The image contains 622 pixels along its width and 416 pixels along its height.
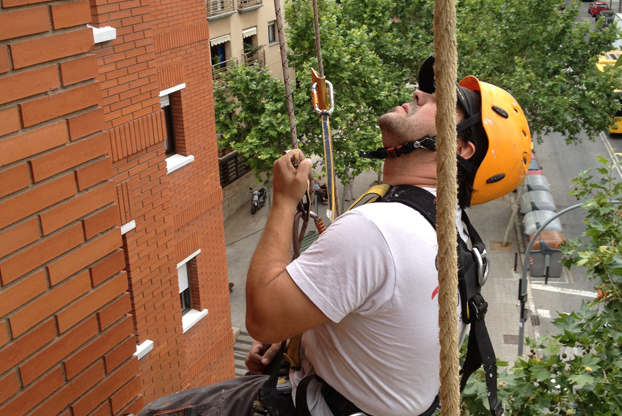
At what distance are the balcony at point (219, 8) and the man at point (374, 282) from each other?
59.7ft

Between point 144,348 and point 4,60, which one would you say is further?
point 144,348

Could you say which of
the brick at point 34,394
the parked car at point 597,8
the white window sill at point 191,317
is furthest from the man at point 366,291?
the parked car at point 597,8

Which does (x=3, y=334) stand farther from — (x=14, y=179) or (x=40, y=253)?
(x=14, y=179)

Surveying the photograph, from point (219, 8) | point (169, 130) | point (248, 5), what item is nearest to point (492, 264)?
point (248, 5)

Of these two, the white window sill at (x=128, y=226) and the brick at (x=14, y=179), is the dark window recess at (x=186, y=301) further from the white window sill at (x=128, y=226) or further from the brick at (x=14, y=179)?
the brick at (x=14, y=179)

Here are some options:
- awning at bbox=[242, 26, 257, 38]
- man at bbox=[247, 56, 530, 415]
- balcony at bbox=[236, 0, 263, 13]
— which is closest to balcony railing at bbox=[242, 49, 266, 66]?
awning at bbox=[242, 26, 257, 38]

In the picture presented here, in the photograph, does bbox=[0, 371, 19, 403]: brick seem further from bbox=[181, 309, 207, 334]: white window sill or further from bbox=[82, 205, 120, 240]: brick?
bbox=[181, 309, 207, 334]: white window sill

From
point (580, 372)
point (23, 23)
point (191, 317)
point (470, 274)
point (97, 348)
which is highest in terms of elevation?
point (23, 23)

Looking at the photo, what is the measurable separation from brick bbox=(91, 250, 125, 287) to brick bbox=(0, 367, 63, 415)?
1.19 feet

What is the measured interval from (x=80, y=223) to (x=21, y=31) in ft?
2.32

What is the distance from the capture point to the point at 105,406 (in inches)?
110

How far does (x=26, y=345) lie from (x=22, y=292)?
188 millimetres

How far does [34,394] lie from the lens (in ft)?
7.84

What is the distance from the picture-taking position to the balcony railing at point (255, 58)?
22594mm
